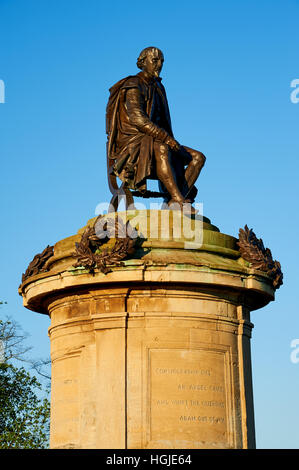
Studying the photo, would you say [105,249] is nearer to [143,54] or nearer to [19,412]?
[143,54]

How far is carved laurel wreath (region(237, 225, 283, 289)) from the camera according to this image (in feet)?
47.8

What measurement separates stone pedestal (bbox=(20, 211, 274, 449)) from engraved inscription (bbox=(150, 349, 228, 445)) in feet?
0.05

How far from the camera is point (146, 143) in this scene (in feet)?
50.6

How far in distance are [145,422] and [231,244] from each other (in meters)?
3.32

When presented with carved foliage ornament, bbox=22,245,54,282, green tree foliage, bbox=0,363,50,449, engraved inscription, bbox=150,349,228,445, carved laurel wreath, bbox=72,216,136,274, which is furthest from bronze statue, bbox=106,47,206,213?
green tree foliage, bbox=0,363,50,449

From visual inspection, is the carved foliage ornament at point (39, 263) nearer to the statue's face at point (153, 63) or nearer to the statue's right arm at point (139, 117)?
the statue's right arm at point (139, 117)

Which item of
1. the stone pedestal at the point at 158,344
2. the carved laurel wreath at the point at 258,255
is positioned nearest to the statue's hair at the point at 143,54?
the stone pedestal at the point at 158,344

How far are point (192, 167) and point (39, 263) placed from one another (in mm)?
3203

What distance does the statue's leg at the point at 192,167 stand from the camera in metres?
15.9

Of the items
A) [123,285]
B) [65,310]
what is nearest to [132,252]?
[123,285]

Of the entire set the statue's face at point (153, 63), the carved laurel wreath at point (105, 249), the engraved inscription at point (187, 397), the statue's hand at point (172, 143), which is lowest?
the engraved inscription at point (187, 397)

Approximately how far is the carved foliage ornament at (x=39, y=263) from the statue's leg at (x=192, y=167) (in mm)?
2605

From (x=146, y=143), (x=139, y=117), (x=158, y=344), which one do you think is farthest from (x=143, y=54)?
(x=158, y=344)
